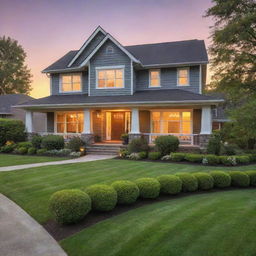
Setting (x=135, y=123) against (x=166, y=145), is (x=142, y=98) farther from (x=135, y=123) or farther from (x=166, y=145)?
(x=166, y=145)

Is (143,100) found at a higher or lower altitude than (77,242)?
higher

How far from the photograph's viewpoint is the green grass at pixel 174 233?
325cm

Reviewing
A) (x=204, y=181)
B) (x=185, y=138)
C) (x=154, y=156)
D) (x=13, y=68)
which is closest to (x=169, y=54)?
(x=185, y=138)

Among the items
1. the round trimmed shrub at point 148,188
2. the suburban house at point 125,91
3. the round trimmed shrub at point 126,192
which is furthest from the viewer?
the suburban house at point 125,91

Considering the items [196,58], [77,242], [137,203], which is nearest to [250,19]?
[196,58]

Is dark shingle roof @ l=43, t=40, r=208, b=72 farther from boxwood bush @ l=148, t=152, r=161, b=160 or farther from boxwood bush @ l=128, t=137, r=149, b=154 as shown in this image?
boxwood bush @ l=148, t=152, r=161, b=160

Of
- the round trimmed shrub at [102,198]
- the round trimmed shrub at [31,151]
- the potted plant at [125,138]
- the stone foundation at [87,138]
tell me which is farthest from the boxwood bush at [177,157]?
the round trimmed shrub at [31,151]

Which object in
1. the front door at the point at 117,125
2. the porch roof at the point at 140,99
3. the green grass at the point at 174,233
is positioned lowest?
the green grass at the point at 174,233

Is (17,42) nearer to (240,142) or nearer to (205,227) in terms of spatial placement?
(240,142)

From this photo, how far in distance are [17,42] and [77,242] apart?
49.7m

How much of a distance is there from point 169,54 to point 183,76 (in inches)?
96.7

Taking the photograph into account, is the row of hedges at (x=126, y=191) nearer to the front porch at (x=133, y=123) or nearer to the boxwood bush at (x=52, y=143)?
the front porch at (x=133, y=123)

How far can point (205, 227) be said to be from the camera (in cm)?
391

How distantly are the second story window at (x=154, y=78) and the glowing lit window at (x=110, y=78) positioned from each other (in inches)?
91.0
